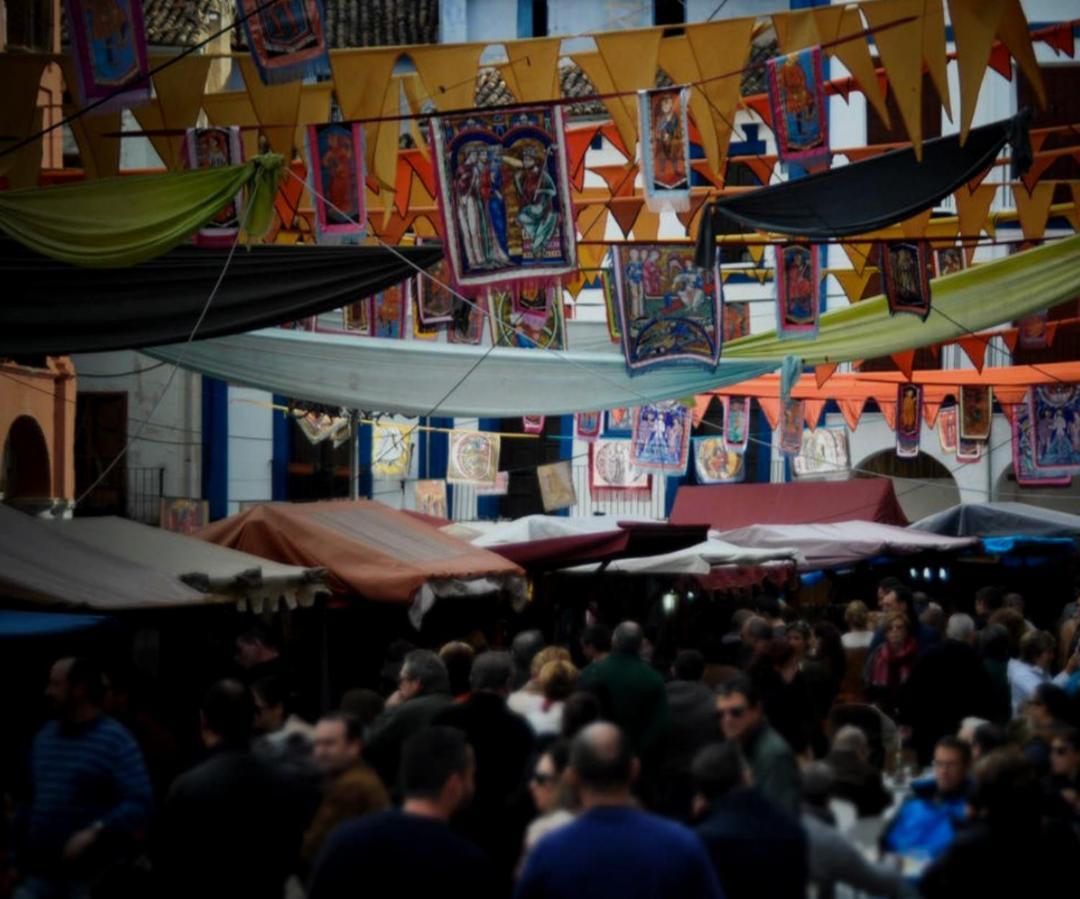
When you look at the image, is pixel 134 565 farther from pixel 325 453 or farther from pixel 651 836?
pixel 325 453

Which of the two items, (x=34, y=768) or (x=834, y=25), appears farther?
(x=834, y=25)

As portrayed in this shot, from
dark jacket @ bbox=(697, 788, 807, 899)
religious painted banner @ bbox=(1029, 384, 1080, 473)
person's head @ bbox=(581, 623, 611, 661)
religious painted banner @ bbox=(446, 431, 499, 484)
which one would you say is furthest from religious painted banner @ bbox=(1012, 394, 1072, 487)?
dark jacket @ bbox=(697, 788, 807, 899)

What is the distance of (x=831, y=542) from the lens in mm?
22297

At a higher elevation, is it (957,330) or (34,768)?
(957,330)

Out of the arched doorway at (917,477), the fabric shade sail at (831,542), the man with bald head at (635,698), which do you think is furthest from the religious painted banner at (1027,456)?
the man with bald head at (635,698)

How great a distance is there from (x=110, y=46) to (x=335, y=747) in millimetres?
6006

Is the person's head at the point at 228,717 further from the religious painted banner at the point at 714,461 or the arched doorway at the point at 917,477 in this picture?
the arched doorway at the point at 917,477

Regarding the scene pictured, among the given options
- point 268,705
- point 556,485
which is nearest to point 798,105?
point 268,705

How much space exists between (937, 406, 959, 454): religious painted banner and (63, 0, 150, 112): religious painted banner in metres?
21.2

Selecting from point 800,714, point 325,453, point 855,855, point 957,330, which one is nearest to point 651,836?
point 855,855

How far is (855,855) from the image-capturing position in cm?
582

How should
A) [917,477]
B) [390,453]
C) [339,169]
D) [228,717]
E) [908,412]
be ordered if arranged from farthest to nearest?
[917,477] < [390,453] < [908,412] < [339,169] < [228,717]

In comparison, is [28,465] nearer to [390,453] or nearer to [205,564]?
[205,564]

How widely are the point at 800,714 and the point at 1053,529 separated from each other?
54.0 feet
